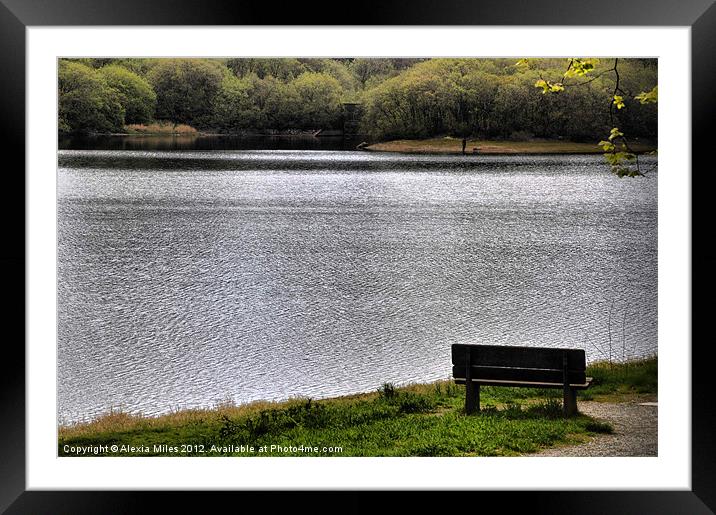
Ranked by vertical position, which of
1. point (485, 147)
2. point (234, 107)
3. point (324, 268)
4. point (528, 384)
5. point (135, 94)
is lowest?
point (528, 384)

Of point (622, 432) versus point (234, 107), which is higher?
point (234, 107)

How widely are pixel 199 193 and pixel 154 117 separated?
1313 millimetres

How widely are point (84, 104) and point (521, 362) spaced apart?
A: 20.2ft

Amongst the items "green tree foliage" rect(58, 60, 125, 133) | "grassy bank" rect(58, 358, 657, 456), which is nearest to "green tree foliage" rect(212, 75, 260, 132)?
"green tree foliage" rect(58, 60, 125, 133)

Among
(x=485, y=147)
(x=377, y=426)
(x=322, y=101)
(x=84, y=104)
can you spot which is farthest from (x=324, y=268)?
(x=377, y=426)

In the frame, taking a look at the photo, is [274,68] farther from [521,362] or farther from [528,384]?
[528,384]

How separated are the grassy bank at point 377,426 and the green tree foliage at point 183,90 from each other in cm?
306

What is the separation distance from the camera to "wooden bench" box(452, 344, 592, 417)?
17.2 ft

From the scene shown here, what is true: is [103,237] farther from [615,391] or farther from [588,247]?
[615,391]

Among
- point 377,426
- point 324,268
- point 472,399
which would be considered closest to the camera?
point 472,399

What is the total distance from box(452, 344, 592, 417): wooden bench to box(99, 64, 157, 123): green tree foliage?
5.40m

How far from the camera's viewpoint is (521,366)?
5.29 m
